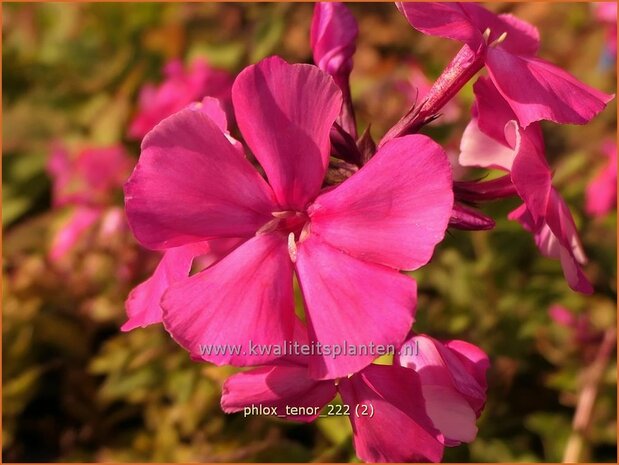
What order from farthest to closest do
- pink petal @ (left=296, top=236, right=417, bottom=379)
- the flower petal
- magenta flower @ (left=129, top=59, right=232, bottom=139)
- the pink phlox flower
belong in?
the pink phlox flower
magenta flower @ (left=129, top=59, right=232, bottom=139)
the flower petal
pink petal @ (left=296, top=236, right=417, bottom=379)

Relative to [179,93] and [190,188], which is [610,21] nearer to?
[179,93]

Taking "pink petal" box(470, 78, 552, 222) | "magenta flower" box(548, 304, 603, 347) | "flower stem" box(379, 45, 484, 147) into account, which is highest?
"flower stem" box(379, 45, 484, 147)

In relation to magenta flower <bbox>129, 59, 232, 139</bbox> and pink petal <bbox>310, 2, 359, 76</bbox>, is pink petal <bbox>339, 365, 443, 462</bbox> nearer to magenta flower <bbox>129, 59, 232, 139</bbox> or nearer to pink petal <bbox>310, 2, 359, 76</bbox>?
pink petal <bbox>310, 2, 359, 76</bbox>

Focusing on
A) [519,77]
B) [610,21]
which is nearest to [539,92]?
[519,77]

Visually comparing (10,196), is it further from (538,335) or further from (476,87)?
(476,87)

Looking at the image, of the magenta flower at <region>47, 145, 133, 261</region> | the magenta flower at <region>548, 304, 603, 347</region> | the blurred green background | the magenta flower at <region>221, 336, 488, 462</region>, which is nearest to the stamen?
the magenta flower at <region>221, 336, 488, 462</region>

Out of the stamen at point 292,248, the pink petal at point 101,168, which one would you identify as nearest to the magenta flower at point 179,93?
the pink petal at point 101,168

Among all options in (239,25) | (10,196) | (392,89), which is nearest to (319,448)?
(392,89)
